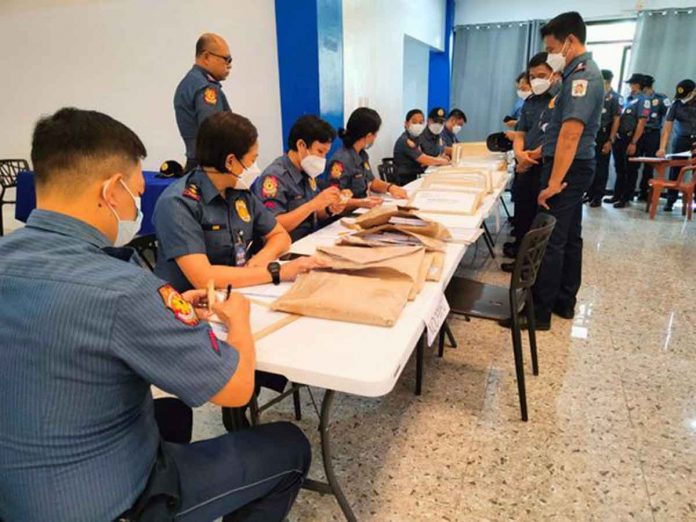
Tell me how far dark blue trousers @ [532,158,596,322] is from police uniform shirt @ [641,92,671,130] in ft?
14.1

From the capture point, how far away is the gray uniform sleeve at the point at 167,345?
67 centimetres

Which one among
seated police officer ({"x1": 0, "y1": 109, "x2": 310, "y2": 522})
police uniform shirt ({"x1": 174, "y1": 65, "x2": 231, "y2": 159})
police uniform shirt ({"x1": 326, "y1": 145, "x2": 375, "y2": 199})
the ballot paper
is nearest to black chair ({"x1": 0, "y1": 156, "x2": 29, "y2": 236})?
police uniform shirt ({"x1": 174, "y1": 65, "x2": 231, "y2": 159})

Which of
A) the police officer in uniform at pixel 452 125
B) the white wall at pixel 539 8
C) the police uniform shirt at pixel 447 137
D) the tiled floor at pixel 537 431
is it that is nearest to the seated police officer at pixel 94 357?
the tiled floor at pixel 537 431

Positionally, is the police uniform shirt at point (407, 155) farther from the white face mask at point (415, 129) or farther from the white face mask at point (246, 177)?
the white face mask at point (246, 177)

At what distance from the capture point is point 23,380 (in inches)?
26.0

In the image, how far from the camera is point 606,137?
564cm

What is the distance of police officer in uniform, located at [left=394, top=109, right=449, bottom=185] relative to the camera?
436 cm

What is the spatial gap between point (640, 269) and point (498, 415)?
2369 millimetres

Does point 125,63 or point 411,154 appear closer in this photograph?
point 125,63

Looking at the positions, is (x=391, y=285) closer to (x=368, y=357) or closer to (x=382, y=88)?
(x=368, y=357)

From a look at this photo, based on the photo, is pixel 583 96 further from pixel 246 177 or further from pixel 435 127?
pixel 435 127

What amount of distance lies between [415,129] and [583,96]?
2.39m

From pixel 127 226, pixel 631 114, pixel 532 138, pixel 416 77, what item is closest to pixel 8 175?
pixel 127 226

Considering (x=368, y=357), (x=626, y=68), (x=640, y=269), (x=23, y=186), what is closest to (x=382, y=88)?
(x=640, y=269)
